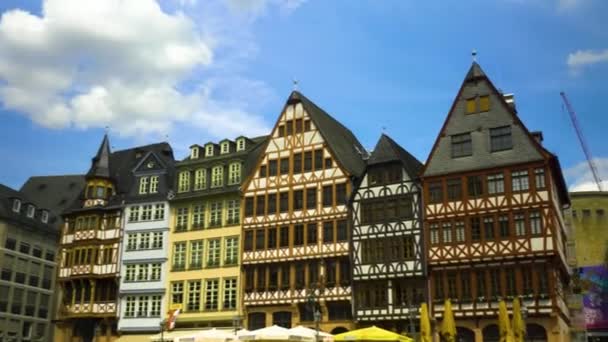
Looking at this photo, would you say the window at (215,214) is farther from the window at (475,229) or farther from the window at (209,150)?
the window at (475,229)

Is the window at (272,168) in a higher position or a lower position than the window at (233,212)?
higher

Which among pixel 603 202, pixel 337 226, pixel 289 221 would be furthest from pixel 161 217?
pixel 603 202

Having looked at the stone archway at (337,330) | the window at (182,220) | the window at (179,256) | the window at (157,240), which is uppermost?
the window at (182,220)

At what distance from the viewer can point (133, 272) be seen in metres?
52.2

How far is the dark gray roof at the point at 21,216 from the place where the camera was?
201 ft

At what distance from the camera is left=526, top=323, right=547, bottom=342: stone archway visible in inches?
1464

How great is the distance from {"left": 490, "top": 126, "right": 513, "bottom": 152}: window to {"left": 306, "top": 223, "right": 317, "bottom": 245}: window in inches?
483

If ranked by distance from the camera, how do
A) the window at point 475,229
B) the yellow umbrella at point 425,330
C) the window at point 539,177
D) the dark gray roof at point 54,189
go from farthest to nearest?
1. the dark gray roof at point 54,189
2. the window at point 475,229
3. the window at point 539,177
4. the yellow umbrella at point 425,330

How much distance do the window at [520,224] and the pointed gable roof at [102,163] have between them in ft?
105

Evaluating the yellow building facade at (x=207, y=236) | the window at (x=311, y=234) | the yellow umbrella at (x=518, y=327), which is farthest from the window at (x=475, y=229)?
the yellow building facade at (x=207, y=236)

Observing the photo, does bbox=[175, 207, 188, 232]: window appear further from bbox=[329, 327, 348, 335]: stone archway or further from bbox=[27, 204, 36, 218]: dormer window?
bbox=[27, 204, 36, 218]: dormer window

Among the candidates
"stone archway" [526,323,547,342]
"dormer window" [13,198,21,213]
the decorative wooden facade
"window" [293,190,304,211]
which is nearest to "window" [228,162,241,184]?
the decorative wooden facade

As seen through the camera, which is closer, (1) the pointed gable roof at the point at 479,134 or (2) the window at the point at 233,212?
(1) the pointed gable roof at the point at 479,134

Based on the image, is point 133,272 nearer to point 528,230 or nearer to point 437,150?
point 437,150
